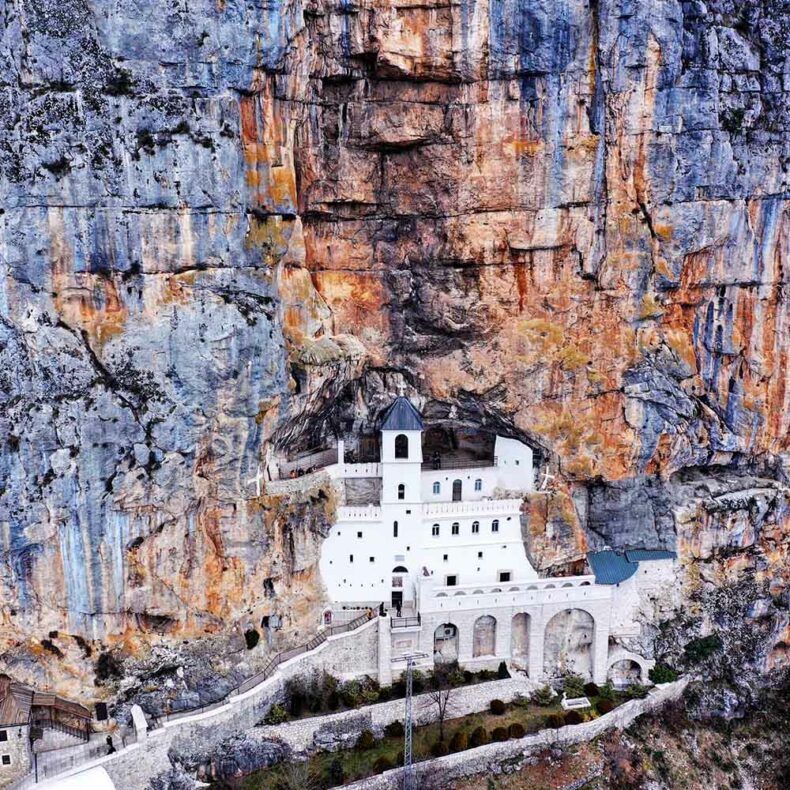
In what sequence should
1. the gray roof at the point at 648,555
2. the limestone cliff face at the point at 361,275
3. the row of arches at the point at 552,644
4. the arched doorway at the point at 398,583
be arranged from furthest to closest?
the gray roof at the point at 648,555 → the arched doorway at the point at 398,583 → the row of arches at the point at 552,644 → the limestone cliff face at the point at 361,275

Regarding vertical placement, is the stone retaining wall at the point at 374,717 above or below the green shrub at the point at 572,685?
above

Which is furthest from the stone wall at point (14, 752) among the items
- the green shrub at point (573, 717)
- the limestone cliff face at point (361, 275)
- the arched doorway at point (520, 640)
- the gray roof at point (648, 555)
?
the gray roof at point (648, 555)

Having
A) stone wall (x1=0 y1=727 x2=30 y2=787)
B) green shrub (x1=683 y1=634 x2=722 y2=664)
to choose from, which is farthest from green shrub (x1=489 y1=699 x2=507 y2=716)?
stone wall (x1=0 y1=727 x2=30 y2=787)

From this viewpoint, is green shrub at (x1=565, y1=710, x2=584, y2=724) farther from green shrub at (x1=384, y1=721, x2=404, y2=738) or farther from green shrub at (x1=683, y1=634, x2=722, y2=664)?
green shrub at (x1=683, y1=634, x2=722, y2=664)

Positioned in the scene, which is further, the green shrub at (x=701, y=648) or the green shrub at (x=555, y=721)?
the green shrub at (x=701, y=648)

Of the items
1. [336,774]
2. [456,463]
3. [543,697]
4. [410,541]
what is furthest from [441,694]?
[456,463]

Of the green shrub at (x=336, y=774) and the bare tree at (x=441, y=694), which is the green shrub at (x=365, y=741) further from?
the bare tree at (x=441, y=694)

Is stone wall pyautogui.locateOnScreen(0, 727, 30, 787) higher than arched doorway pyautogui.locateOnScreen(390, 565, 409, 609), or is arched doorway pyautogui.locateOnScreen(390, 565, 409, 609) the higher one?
arched doorway pyautogui.locateOnScreen(390, 565, 409, 609)
